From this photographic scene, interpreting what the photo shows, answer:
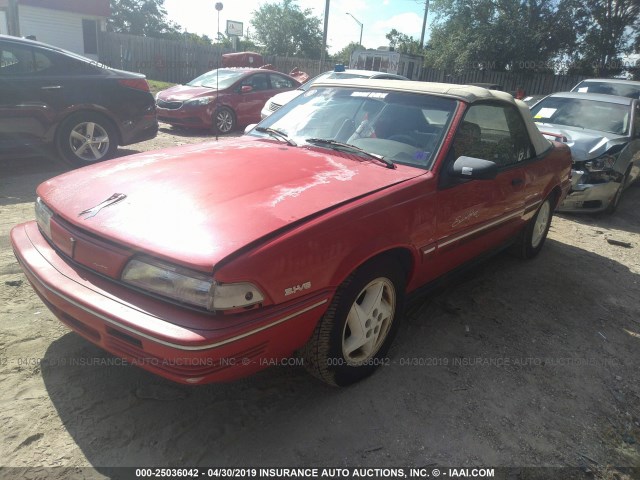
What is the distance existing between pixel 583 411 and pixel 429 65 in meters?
27.2

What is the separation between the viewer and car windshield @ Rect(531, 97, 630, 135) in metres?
7.21

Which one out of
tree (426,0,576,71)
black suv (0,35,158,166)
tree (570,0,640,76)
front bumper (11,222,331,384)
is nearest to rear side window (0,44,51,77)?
black suv (0,35,158,166)

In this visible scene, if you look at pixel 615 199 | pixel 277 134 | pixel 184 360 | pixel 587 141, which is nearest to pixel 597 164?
pixel 587 141

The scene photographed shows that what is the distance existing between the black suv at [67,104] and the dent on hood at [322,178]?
4.61m

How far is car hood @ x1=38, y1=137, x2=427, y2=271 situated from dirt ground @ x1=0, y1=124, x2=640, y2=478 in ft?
2.82

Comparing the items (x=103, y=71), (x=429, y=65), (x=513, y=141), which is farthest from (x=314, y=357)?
(x=429, y=65)

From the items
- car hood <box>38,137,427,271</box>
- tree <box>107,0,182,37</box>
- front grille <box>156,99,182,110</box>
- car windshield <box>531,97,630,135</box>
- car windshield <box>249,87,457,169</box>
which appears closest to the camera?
car hood <box>38,137,427,271</box>

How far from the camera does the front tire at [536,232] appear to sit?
14.8 ft

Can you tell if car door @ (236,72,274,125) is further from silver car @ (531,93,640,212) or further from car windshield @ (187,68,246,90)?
silver car @ (531,93,640,212)

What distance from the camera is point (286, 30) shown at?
47844mm

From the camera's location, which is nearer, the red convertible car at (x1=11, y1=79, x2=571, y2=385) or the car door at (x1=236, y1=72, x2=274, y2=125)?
the red convertible car at (x1=11, y1=79, x2=571, y2=385)

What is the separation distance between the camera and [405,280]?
278 centimetres

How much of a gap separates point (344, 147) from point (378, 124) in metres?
0.33

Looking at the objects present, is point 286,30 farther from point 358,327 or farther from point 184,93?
point 358,327
